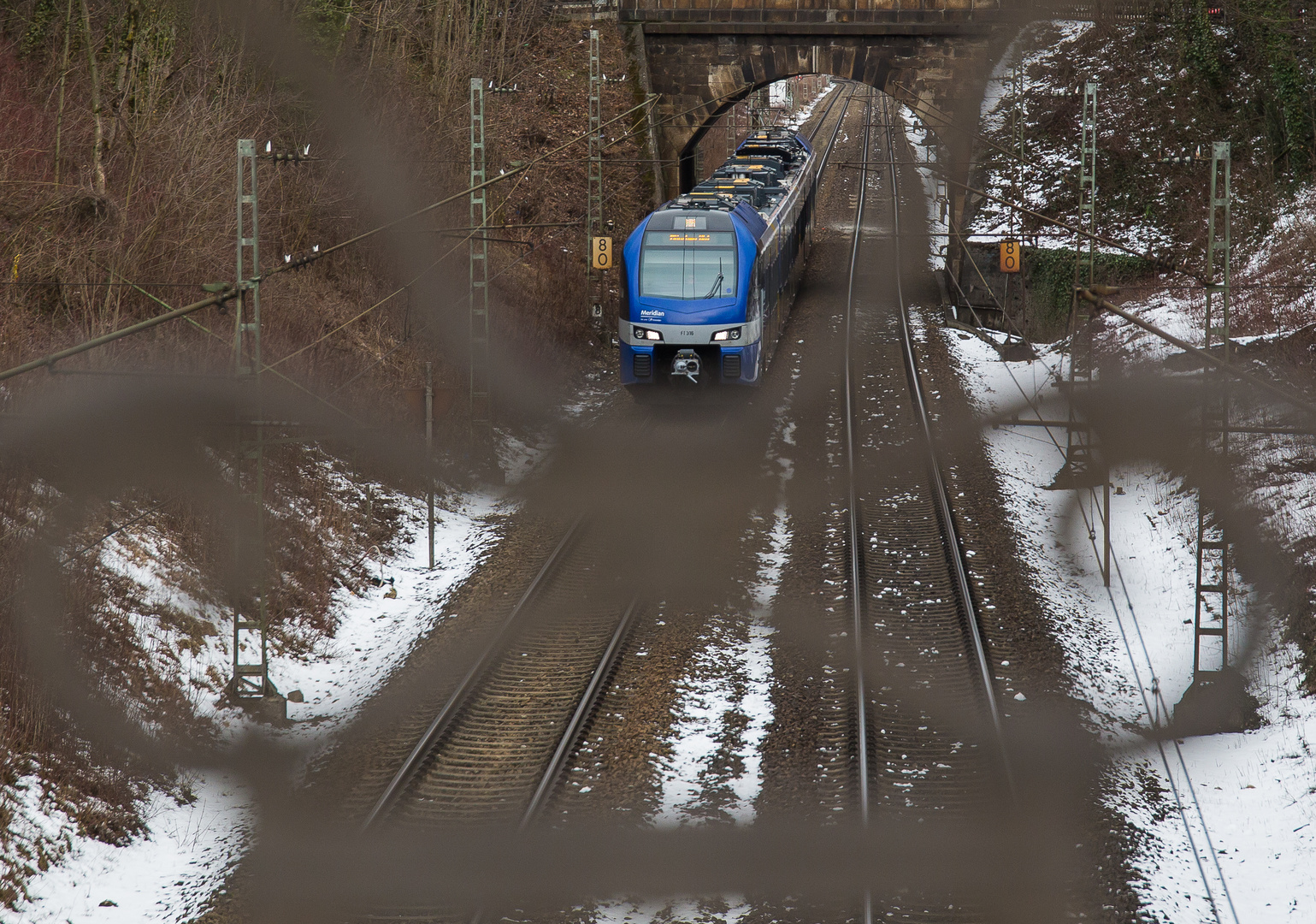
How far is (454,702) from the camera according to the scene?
36.4 ft

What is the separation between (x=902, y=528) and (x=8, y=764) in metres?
10.5

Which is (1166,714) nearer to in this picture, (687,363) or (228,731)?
(228,731)

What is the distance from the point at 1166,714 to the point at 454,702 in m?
6.52

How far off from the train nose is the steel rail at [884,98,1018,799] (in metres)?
3.77

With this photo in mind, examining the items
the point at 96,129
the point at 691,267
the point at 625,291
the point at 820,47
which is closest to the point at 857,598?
the point at 691,267

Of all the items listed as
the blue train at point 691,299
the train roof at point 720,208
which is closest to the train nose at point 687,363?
the blue train at point 691,299

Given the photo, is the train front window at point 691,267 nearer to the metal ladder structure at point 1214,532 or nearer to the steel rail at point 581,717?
the steel rail at point 581,717

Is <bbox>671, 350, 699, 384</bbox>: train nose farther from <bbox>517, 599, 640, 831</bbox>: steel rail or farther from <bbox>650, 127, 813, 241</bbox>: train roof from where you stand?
<bbox>517, 599, 640, 831</bbox>: steel rail

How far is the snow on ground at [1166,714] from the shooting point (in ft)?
29.5

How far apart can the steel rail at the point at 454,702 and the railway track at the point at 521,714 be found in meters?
0.01

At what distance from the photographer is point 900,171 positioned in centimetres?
4900

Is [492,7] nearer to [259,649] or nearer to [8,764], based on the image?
[259,649]

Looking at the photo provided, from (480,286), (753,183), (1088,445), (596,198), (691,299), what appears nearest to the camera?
(1088,445)

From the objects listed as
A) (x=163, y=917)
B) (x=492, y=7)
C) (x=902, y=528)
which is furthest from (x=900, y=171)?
(x=163, y=917)
